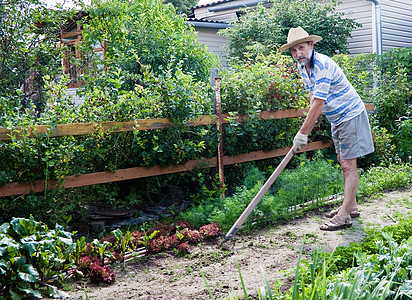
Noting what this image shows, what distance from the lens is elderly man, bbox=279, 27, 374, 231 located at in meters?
4.81

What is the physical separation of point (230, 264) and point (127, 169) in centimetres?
195

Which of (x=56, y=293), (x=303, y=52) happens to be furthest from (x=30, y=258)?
(x=303, y=52)

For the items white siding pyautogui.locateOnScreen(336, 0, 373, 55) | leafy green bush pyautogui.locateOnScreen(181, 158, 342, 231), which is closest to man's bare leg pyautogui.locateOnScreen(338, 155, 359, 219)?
leafy green bush pyautogui.locateOnScreen(181, 158, 342, 231)

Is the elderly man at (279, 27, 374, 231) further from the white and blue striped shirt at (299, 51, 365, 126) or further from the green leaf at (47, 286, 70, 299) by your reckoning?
the green leaf at (47, 286, 70, 299)

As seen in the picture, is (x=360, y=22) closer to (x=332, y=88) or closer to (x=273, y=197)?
(x=332, y=88)

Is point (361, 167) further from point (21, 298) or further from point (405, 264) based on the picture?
point (21, 298)

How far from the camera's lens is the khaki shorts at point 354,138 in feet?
16.4

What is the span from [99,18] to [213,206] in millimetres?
3709

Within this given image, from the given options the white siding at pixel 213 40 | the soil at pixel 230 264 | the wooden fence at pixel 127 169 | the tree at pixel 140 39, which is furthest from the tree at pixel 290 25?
the soil at pixel 230 264

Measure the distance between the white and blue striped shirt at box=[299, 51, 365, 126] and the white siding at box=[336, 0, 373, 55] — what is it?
9.14 m

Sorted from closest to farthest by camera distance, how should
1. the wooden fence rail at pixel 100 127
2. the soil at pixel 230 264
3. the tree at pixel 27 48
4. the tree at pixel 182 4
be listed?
1. the soil at pixel 230 264
2. the wooden fence rail at pixel 100 127
3. the tree at pixel 27 48
4. the tree at pixel 182 4

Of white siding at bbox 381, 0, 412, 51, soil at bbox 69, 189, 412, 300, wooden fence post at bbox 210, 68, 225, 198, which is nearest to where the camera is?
soil at bbox 69, 189, 412, 300

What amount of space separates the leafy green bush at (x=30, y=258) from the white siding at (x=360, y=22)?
38.7 ft

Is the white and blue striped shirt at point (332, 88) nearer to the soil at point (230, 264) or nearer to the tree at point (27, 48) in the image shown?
the soil at point (230, 264)
